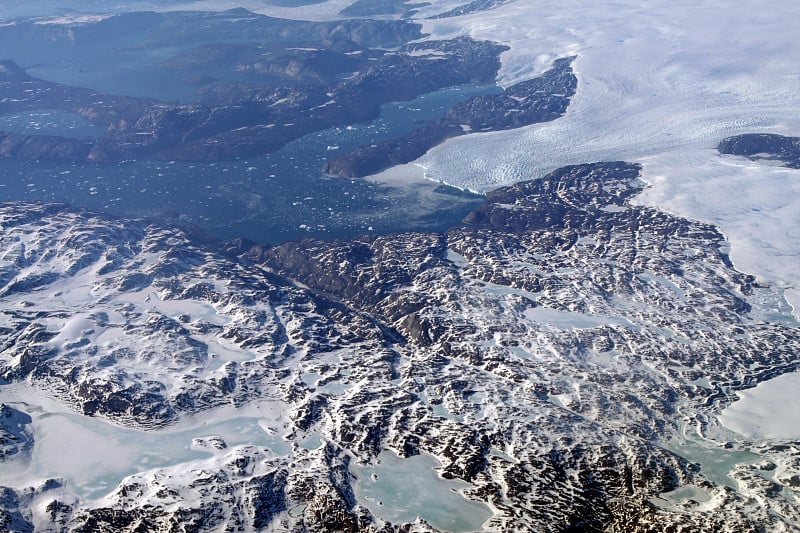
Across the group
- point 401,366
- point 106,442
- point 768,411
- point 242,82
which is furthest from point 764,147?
point 242,82

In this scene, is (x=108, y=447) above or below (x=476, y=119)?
below

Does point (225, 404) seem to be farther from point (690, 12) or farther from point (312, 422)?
point (690, 12)

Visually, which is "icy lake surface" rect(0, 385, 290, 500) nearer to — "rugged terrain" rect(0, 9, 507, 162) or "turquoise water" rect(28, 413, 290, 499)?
"turquoise water" rect(28, 413, 290, 499)

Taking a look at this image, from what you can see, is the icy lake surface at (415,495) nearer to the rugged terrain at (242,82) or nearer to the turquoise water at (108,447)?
the turquoise water at (108,447)

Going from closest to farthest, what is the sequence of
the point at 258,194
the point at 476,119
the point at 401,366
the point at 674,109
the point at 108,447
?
the point at 108,447, the point at 401,366, the point at 258,194, the point at 674,109, the point at 476,119

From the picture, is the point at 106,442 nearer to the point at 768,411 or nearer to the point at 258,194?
the point at 768,411

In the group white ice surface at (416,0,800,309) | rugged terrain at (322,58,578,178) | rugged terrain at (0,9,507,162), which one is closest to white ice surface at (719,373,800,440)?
white ice surface at (416,0,800,309)
